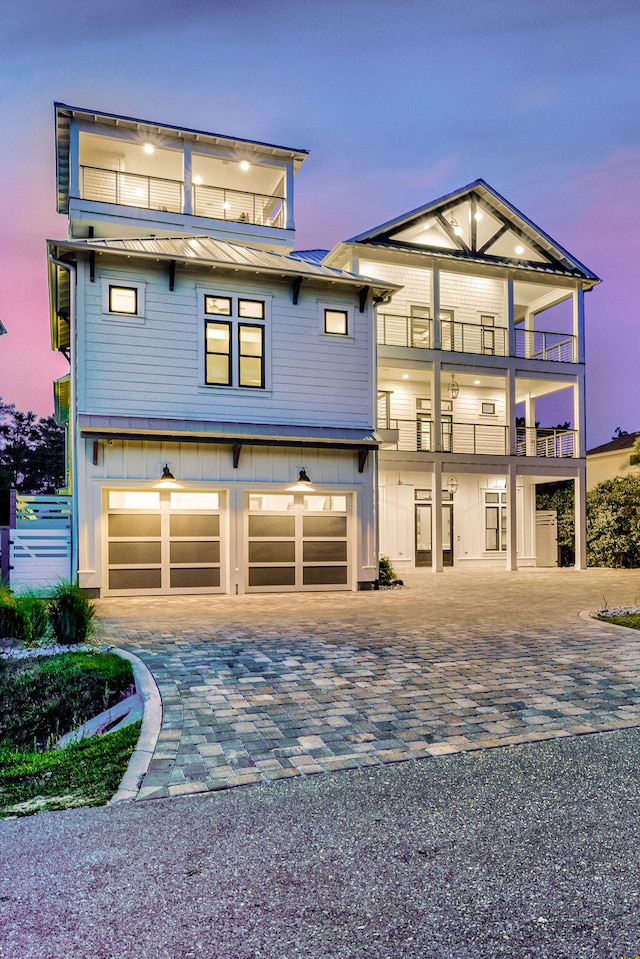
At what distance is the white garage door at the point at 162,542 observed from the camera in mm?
13688

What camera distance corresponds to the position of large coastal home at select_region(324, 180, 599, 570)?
20875mm

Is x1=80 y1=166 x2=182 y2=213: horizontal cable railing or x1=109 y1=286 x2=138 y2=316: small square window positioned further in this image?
x1=80 y1=166 x2=182 y2=213: horizontal cable railing

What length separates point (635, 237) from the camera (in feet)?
615

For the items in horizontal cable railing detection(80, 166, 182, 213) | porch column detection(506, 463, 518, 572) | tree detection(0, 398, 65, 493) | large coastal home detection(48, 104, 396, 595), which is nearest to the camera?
large coastal home detection(48, 104, 396, 595)

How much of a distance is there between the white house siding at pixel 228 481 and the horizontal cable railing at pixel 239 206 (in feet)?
23.9

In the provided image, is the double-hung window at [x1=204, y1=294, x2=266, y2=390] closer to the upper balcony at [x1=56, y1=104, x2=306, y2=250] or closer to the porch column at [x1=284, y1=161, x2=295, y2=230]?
the upper balcony at [x1=56, y1=104, x2=306, y2=250]

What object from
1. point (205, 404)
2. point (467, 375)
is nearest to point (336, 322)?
point (205, 404)

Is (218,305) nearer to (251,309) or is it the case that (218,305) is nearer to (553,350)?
(251,309)

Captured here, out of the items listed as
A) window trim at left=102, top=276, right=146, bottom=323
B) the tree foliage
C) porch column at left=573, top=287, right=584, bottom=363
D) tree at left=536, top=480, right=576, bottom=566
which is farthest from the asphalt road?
porch column at left=573, top=287, right=584, bottom=363

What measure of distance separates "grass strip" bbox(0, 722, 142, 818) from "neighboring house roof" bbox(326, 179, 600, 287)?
58.1 feet

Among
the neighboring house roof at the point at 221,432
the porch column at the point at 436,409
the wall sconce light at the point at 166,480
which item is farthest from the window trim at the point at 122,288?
the porch column at the point at 436,409

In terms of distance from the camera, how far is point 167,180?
16.8 m

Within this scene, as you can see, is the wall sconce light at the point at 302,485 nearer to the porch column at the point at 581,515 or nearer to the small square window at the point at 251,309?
the small square window at the point at 251,309

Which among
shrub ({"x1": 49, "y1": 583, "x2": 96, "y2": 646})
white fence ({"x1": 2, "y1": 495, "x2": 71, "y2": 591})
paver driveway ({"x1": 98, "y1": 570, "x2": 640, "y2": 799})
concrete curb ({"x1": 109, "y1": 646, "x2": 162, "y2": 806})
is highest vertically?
white fence ({"x1": 2, "y1": 495, "x2": 71, "y2": 591})
